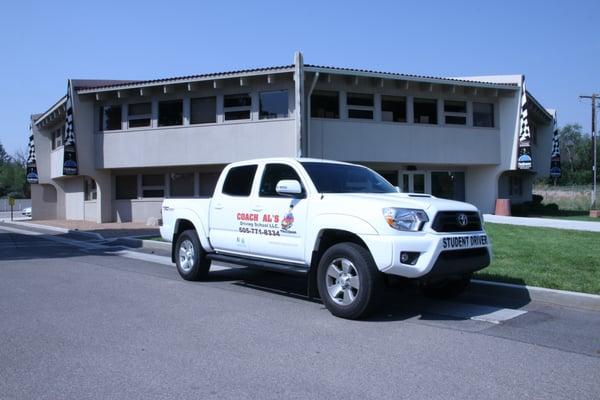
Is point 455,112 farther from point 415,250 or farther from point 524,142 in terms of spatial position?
point 415,250

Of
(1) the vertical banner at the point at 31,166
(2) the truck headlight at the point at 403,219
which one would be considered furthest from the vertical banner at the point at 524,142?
(1) the vertical banner at the point at 31,166

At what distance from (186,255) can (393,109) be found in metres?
15.3

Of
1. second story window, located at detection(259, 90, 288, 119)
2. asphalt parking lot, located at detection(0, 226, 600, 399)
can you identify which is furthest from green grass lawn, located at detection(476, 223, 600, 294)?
second story window, located at detection(259, 90, 288, 119)

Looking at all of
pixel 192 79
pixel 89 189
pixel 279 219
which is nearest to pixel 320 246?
pixel 279 219

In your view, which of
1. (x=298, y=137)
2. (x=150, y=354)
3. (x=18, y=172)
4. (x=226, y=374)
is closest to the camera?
(x=226, y=374)

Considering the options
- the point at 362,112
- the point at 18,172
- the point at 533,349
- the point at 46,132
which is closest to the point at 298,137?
the point at 362,112

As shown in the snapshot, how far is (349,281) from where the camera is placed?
6.45 m

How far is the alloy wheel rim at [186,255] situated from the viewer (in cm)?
936

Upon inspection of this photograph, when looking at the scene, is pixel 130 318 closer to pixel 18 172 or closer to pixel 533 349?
pixel 533 349

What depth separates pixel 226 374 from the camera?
455cm

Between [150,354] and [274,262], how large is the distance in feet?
9.20

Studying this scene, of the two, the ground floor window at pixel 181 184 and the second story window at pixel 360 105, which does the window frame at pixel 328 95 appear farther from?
the ground floor window at pixel 181 184

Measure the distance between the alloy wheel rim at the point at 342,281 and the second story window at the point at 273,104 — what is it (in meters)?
15.2

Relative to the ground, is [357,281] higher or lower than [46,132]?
lower
